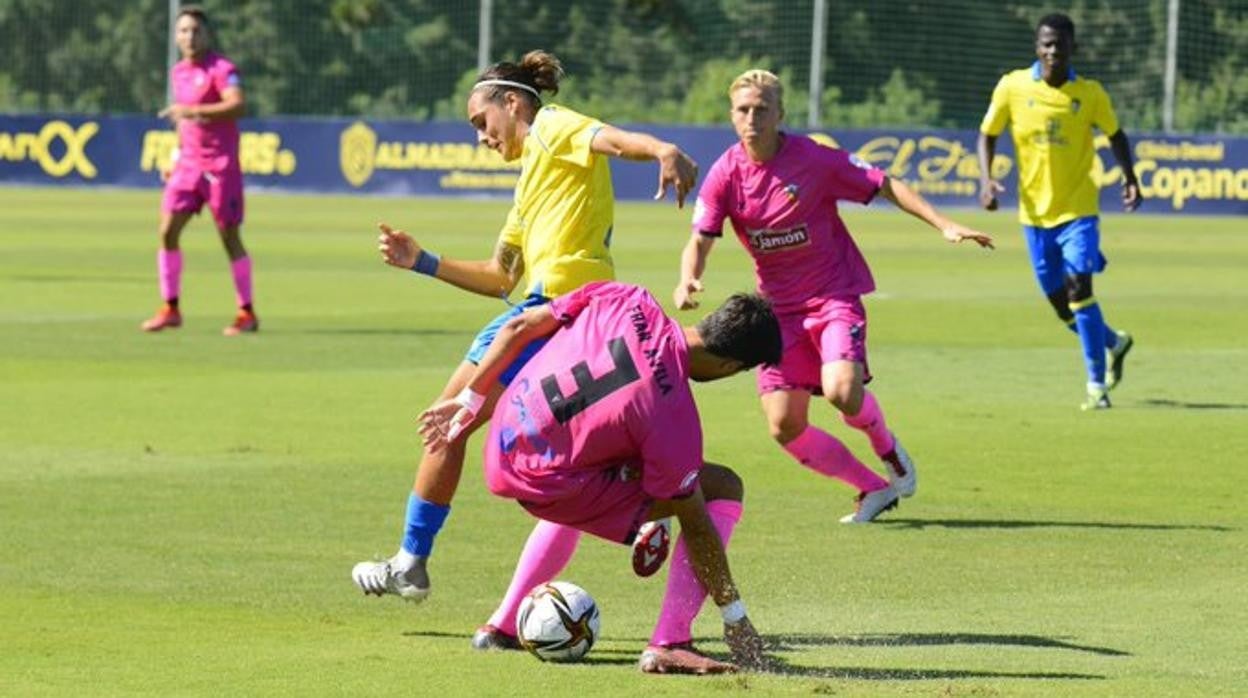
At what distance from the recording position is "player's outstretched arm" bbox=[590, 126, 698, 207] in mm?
8031

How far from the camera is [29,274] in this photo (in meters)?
28.0

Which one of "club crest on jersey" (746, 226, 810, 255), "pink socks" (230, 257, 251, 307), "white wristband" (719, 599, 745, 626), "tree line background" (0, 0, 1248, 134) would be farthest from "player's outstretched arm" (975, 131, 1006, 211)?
"tree line background" (0, 0, 1248, 134)

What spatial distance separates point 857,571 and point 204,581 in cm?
262

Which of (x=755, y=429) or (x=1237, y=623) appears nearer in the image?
(x=1237, y=623)

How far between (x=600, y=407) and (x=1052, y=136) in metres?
9.83

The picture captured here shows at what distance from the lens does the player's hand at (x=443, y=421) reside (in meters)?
8.34

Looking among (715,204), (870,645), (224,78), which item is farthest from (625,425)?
(224,78)

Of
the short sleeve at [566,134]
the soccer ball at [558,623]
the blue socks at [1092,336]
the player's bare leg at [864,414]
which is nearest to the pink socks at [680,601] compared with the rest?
the soccer ball at [558,623]

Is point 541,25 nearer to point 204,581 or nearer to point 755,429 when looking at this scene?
point 755,429

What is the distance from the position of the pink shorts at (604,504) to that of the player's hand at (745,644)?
0.46 meters

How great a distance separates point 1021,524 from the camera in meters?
11.8

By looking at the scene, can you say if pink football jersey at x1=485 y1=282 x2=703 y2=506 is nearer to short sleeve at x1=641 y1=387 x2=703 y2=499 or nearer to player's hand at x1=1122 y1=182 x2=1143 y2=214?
short sleeve at x1=641 y1=387 x2=703 y2=499

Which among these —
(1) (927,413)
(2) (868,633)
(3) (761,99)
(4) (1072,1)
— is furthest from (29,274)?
(4) (1072,1)

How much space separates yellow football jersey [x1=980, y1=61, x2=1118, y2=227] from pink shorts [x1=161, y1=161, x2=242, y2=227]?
696 cm
